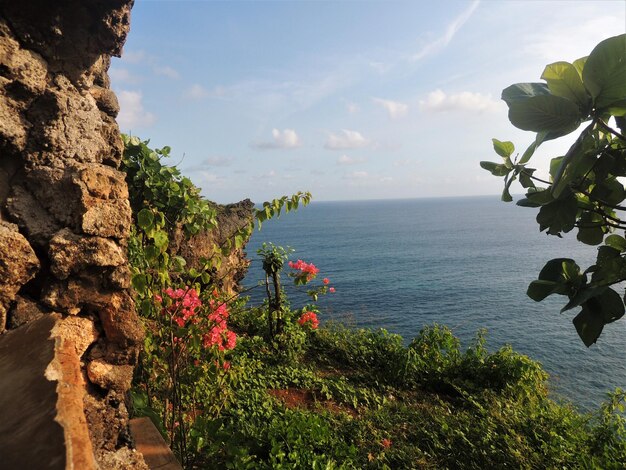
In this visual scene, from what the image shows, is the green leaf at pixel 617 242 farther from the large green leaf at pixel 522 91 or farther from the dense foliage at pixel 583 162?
the large green leaf at pixel 522 91

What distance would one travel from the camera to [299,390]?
7.39m

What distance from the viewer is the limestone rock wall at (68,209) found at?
1.91m

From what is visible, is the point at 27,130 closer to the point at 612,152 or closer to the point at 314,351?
the point at 612,152

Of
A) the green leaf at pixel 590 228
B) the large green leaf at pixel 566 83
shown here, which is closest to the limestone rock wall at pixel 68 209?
the large green leaf at pixel 566 83

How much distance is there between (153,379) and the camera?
4402mm

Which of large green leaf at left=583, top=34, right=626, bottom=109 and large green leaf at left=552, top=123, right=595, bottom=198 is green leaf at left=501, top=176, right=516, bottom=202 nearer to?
large green leaf at left=552, top=123, right=595, bottom=198

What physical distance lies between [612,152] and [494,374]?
8181mm

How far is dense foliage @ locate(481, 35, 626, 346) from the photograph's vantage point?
4.69ft

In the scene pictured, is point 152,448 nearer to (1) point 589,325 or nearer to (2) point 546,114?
(1) point 589,325

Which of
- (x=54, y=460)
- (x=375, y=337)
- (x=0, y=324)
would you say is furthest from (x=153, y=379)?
(x=375, y=337)

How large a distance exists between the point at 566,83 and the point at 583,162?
55 cm

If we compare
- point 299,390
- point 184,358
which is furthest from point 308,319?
point 184,358

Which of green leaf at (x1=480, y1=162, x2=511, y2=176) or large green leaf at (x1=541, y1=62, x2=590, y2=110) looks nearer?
large green leaf at (x1=541, y1=62, x2=590, y2=110)

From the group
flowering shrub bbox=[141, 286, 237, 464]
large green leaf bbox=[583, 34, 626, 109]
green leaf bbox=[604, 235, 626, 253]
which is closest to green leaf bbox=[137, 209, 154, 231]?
flowering shrub bbox=[141, 286, 237, 464]
